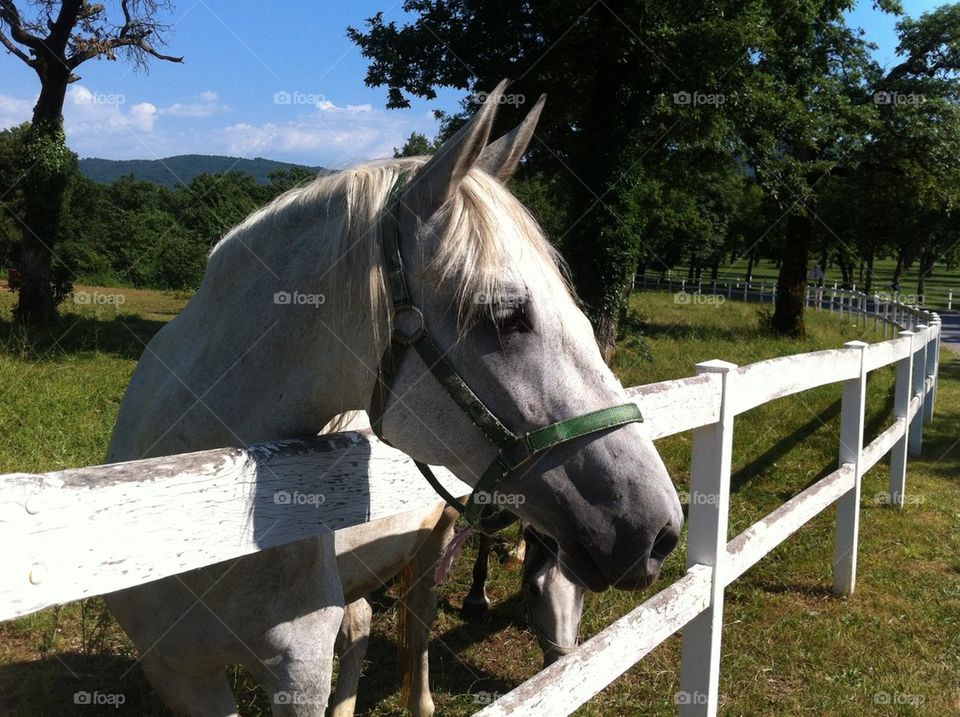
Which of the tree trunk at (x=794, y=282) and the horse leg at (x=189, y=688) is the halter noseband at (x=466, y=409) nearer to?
the horse leg at (x=189, y=688)

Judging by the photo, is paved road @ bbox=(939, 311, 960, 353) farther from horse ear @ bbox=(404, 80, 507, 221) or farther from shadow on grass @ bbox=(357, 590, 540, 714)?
horse ear @ bbox=(404, 80, 507, 221)

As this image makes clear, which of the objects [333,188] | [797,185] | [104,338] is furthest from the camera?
[797,185]

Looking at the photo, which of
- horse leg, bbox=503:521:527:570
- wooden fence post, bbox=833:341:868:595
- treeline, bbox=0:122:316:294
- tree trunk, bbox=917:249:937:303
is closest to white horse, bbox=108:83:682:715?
horse leg, bbox=503:521:527:570

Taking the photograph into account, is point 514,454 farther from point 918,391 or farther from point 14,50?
point 14,50

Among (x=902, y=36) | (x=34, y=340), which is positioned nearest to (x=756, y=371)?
(x=34, y=340)

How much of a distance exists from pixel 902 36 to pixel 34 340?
22753 mm

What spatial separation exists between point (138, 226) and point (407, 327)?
45172 millimetres

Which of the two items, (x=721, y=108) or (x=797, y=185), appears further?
(x=797, y=185)

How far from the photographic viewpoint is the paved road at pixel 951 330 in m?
22.5

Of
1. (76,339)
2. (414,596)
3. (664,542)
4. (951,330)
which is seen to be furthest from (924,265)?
(664,542)

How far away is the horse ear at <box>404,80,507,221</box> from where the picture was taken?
4.76ft

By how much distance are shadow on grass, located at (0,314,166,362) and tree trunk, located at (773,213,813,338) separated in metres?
15.2

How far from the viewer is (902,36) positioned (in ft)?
65.7

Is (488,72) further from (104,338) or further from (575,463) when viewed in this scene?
(575,463)
